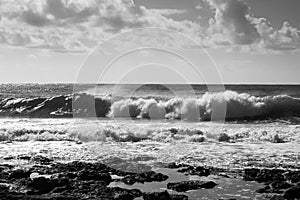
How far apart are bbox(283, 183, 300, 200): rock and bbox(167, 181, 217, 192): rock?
2363 mm

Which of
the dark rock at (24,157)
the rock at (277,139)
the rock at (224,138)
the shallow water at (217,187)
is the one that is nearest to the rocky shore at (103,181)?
the shallow water at (217,187)

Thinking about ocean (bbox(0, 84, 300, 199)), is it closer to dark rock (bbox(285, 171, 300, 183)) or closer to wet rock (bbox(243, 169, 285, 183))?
wet rock (bbox(243, 169, 285, 183))

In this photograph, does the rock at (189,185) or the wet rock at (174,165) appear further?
the wet rock at (174,165)

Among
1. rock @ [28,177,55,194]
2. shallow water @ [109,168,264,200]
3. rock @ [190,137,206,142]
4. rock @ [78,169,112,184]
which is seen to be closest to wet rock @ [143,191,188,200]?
shallow water @ [109,168,264,200]

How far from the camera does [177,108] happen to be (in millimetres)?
43031

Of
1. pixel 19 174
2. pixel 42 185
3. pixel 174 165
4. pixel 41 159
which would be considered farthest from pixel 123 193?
pixel 41 159

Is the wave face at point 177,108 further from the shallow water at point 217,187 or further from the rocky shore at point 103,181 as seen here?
the shallow water at point 217,187

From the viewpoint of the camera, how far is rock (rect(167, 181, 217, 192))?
1265 cm

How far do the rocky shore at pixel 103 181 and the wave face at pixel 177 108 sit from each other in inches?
885

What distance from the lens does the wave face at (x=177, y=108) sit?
4025cm

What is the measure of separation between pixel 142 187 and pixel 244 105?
101ft

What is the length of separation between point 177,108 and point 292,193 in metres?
31.6

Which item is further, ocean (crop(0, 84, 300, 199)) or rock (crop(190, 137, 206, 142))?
rock (crop(190, 137, 206, 142))

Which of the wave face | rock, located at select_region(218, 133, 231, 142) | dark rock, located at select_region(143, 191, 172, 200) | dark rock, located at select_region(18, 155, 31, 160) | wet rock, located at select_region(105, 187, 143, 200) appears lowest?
dark rock, located at select_region(18, 155, 31, 160)
